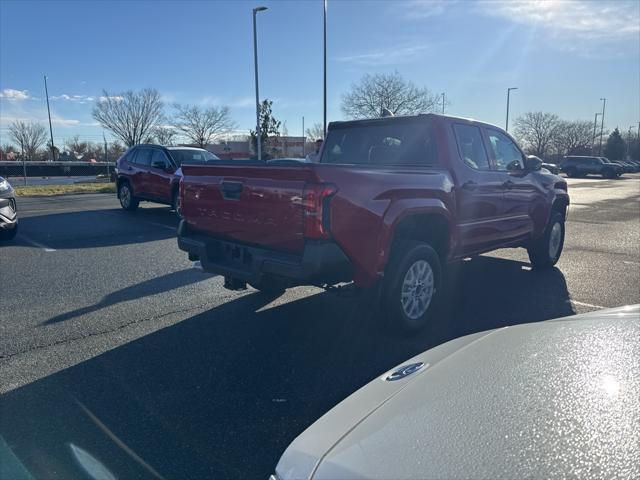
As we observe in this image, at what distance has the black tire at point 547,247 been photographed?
7.35 m

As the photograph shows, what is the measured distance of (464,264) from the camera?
25.7ft

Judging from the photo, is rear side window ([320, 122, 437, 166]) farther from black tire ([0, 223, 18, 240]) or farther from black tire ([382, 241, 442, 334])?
black tire ([0, 223, 18, 240])

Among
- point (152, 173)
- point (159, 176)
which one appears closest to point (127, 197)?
point (152, 173)

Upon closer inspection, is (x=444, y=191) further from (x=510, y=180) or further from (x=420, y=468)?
(x=420, y=468)

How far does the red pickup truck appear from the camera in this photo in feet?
12.4

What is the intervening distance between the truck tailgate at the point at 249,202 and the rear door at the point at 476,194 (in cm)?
204

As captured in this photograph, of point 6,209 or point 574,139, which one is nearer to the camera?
point 6,209

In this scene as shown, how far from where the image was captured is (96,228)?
35.9ft

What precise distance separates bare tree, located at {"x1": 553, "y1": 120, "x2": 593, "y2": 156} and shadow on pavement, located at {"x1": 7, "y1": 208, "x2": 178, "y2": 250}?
83.5 metres

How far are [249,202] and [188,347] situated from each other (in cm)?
134

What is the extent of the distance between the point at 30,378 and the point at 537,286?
567cm

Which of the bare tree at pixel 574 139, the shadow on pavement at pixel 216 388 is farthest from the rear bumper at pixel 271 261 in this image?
the bare tree at pixel 574 139

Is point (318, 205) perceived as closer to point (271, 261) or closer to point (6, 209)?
point (271, 261)

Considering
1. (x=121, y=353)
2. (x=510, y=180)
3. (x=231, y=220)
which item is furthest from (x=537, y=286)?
(x=121, y=353)
